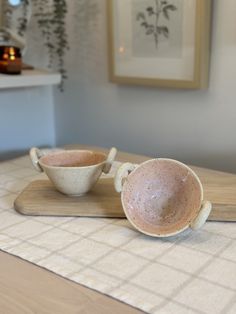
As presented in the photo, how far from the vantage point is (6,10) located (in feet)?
5.01

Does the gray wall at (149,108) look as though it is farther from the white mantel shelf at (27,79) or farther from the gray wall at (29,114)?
the white mantel shelf at (27,79)

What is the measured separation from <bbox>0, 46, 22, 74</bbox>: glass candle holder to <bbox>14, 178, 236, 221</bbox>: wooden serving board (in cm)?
58

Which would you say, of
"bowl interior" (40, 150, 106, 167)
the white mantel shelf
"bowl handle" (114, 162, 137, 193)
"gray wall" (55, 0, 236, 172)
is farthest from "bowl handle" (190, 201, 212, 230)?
the white mantel shelf

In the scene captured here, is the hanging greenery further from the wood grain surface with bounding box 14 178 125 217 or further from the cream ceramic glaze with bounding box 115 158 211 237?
the cream ceramic glaze with bounding box 115 158 211 237

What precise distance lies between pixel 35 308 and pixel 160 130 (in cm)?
93

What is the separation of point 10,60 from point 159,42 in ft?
1.57

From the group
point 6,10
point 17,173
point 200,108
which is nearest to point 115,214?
point 17,173

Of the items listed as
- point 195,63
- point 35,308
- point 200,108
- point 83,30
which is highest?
point 83,30

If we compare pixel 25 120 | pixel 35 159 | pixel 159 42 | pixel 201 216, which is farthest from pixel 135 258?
pixel 25 120

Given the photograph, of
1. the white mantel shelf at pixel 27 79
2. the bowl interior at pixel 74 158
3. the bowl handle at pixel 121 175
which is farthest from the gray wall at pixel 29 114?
the bowl handle at pixel 121 175

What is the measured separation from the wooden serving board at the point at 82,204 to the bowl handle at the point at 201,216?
9 centimetres

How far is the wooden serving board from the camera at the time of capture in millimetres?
772

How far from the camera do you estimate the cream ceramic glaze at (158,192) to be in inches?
29.0

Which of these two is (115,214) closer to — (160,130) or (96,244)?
(96,244)
